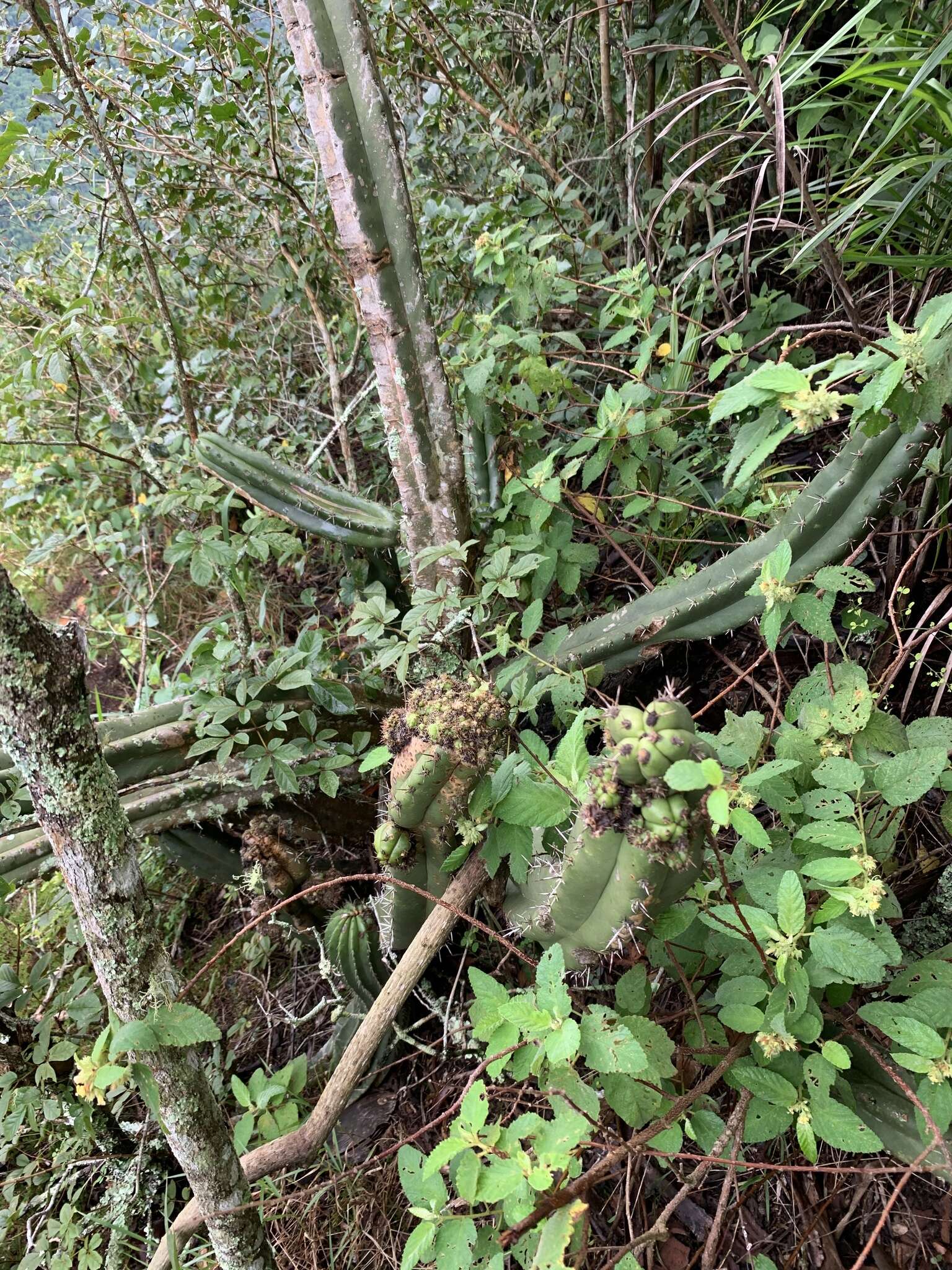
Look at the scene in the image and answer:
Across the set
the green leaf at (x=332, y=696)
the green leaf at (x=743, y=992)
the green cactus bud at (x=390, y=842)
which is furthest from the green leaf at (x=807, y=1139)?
the green leaf at (x=332, y=696)

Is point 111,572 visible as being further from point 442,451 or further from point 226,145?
point 442,451

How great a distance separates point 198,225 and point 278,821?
2.01 meters

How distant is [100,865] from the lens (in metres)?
0.92

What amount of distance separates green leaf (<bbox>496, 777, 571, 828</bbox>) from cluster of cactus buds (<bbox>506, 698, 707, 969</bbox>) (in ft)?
0.16

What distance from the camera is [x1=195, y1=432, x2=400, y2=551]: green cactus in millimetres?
1697

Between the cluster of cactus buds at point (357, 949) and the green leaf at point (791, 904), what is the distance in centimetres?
81

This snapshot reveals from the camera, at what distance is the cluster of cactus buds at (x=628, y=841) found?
0.72 metres

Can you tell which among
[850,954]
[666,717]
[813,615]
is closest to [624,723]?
[666,717]

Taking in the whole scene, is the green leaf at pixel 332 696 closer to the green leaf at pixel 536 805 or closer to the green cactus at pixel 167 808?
Answer: the green cactus at pixel 167 808

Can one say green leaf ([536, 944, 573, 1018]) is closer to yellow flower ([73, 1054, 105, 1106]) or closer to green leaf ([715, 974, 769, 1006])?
green leaf ([715, 974, 769, 1006])

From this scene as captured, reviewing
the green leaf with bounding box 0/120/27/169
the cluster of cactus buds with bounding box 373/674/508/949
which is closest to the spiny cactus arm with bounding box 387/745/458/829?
the cluster of cactus buds with bounding box 373/674/508/949

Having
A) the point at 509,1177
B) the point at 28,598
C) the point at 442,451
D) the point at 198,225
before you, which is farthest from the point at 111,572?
the point at 509,1177

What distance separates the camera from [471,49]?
2480mm

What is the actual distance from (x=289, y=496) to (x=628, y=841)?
1212 mm
